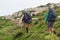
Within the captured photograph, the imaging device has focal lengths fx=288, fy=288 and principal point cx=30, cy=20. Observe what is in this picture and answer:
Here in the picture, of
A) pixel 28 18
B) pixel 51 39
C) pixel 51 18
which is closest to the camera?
pixel 51 39

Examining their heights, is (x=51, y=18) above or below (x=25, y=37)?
above

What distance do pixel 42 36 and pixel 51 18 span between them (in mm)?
2168

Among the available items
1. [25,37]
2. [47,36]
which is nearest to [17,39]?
[25,37]

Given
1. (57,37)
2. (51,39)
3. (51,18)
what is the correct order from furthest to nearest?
(51,18) < (57,37) < (51,39)

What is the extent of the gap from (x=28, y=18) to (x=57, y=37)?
5.27 m

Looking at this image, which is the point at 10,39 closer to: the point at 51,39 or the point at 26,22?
the point at 26,22

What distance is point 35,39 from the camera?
21.5 meters

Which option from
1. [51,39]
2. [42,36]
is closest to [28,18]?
[42,36]

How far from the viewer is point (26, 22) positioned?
26.1m

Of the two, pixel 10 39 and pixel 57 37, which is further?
pixel 10 39

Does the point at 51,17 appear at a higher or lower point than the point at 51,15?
lower

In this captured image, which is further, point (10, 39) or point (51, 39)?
point (10, 39)

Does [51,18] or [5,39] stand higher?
[51,18]

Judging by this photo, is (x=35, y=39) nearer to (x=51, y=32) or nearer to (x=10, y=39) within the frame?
(x=51, y=32)
